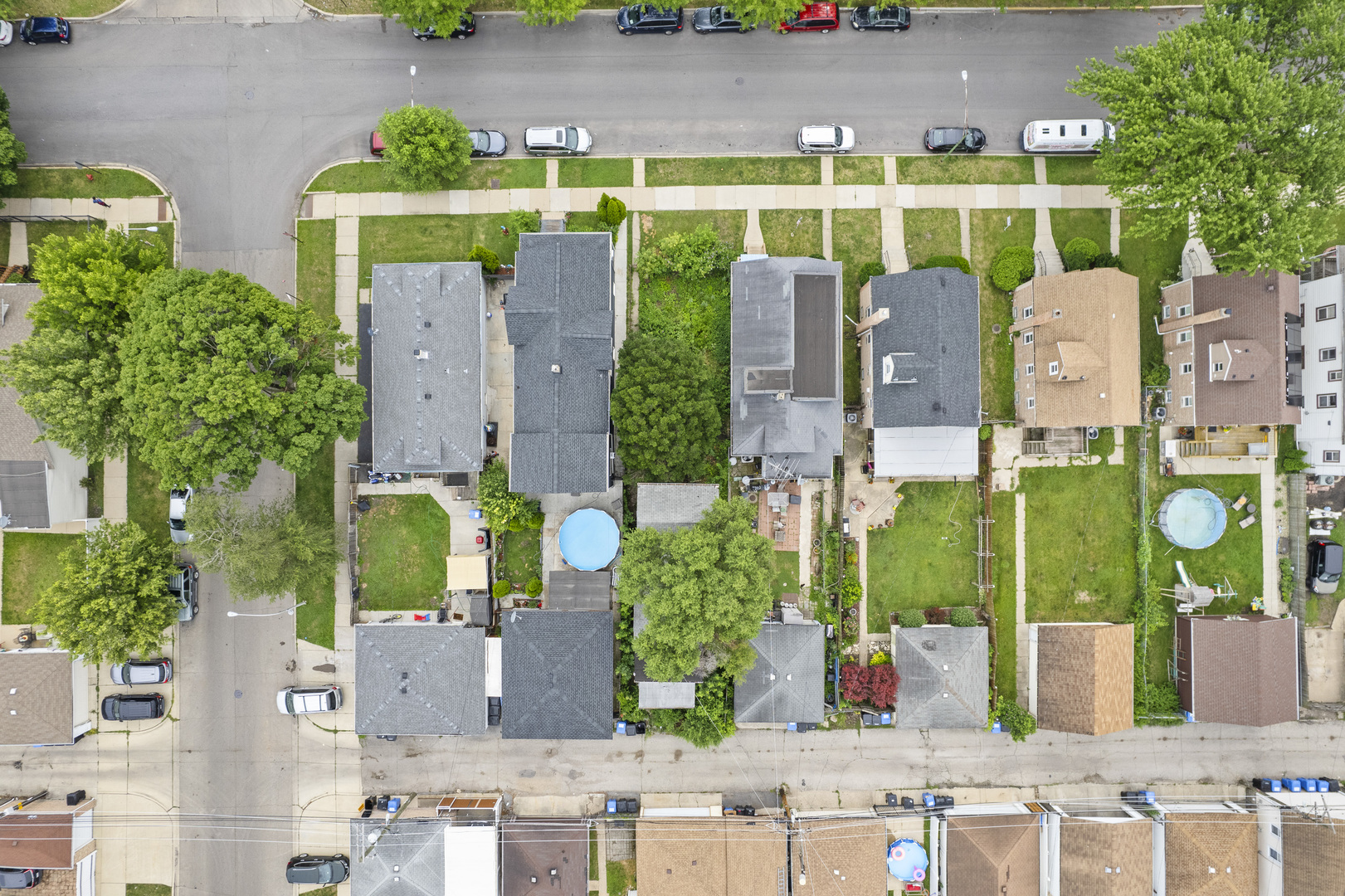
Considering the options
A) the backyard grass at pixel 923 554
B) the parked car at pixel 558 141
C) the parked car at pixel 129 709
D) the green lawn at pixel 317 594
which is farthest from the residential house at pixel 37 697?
the backyard grass at pixel 923 554

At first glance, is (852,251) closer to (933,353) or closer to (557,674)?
(933,353)

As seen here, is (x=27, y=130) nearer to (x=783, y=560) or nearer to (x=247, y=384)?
(x=247, y=384)

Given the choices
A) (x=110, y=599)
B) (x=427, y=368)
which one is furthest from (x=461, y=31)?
(x=110, y=599)

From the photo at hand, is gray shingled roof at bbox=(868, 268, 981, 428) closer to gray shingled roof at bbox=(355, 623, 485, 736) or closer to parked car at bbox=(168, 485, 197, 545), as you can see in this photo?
gray shingled roof at bbox=(355, 623, 485, 736)

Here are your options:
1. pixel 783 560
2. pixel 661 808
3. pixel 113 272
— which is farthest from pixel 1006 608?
pixel 113 272

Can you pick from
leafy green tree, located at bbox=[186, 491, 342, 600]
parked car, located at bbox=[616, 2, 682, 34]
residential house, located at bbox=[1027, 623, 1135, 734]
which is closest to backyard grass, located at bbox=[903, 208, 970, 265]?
parked car, located at bbox=[616, 2, 682, 34]
